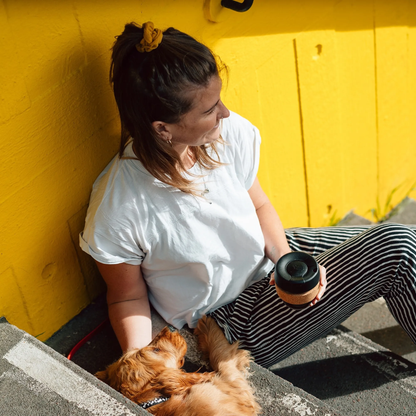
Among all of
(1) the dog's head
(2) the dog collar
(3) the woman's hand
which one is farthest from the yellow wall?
(3) the woman's hand

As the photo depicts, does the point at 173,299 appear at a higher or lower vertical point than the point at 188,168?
lower

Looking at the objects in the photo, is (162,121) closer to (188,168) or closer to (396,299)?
(188,168)

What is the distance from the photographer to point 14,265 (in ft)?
5.67

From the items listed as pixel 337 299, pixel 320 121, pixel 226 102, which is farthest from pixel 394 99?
pixel 337 299

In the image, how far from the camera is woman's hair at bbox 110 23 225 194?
1.53 meters

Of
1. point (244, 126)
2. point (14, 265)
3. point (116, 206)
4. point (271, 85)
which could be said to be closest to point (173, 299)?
point (116, 206)

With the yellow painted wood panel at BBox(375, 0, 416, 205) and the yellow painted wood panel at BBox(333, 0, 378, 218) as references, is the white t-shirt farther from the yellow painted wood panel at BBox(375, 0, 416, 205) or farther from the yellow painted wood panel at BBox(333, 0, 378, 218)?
the yellow painted wood panel at BBox(375, 0, 416, 205)

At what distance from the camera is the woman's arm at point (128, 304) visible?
1.77m

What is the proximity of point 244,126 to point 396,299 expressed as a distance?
88cm

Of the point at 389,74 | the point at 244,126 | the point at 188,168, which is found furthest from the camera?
the point at 389,74

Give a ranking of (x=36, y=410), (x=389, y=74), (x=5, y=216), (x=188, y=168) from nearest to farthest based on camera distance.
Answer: (x=36, y=410)
(x=5, y=216)
(x=188, y=168)
(x=389, y=74)

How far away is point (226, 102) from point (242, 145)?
1.51 ft

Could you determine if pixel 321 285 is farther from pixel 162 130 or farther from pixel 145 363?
pixel 162 130

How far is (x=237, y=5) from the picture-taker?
2.00 meters
